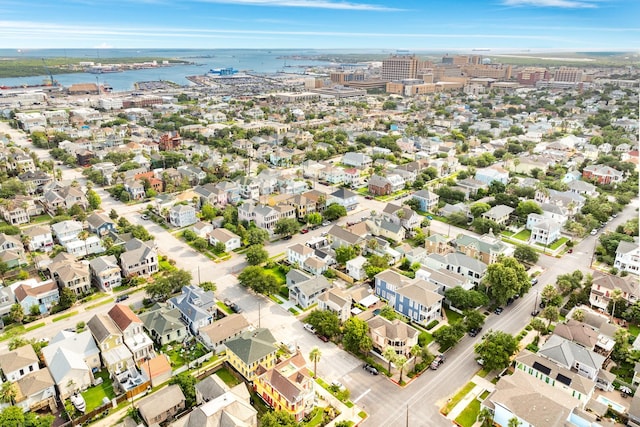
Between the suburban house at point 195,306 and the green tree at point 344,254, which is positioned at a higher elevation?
the green tree at point 344,254

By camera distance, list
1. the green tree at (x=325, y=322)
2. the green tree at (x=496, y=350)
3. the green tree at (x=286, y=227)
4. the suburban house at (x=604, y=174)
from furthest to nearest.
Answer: the suburban house at (x=604, y=174), the green tree at (x=286, y=227), the green tree at (x=325, y=322), the green tree at (x=496, y=350)

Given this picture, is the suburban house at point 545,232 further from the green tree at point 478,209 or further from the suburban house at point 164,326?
the suburban house at point 164,326

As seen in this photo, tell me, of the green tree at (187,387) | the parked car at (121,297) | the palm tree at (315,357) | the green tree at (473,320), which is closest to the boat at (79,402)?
the green tree at (187,387)

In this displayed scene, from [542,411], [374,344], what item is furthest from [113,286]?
[542,411]

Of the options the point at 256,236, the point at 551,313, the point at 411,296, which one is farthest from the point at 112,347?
the point at 551,313

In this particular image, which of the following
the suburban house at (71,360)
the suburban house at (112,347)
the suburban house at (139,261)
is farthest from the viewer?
the suburban house at (139,261)
